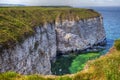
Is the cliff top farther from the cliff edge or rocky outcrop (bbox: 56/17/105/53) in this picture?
rocky outcrop (bbox: 56/17/105/53)

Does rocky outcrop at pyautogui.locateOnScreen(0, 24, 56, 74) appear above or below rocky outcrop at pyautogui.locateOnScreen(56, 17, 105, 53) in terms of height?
above

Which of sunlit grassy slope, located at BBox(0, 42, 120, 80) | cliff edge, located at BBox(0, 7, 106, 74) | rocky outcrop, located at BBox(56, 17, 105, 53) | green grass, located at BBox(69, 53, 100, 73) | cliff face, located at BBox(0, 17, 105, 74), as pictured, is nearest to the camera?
sunlit grassy slope, located at BBox(0, 42, 120, 80)

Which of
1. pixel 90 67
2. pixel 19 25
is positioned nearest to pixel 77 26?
pixel 19 25

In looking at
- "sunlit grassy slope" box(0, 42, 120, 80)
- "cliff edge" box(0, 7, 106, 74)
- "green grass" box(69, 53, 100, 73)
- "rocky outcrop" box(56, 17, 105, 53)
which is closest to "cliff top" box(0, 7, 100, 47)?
"cliff edge" box(0, 7, 106, 74)

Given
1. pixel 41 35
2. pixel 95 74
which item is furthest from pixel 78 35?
pixel 95 74

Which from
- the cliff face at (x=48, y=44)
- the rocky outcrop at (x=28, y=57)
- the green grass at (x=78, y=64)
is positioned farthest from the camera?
the green grass at (x=78, y=64)

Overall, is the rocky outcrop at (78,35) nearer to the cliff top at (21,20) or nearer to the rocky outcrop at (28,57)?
the cliff top at (21,20)

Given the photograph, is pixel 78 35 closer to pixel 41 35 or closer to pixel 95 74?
pixel 41 35

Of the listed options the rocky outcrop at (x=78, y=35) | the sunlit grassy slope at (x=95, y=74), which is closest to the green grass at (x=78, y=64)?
the rocky outcrop at (x=78, y=35)
